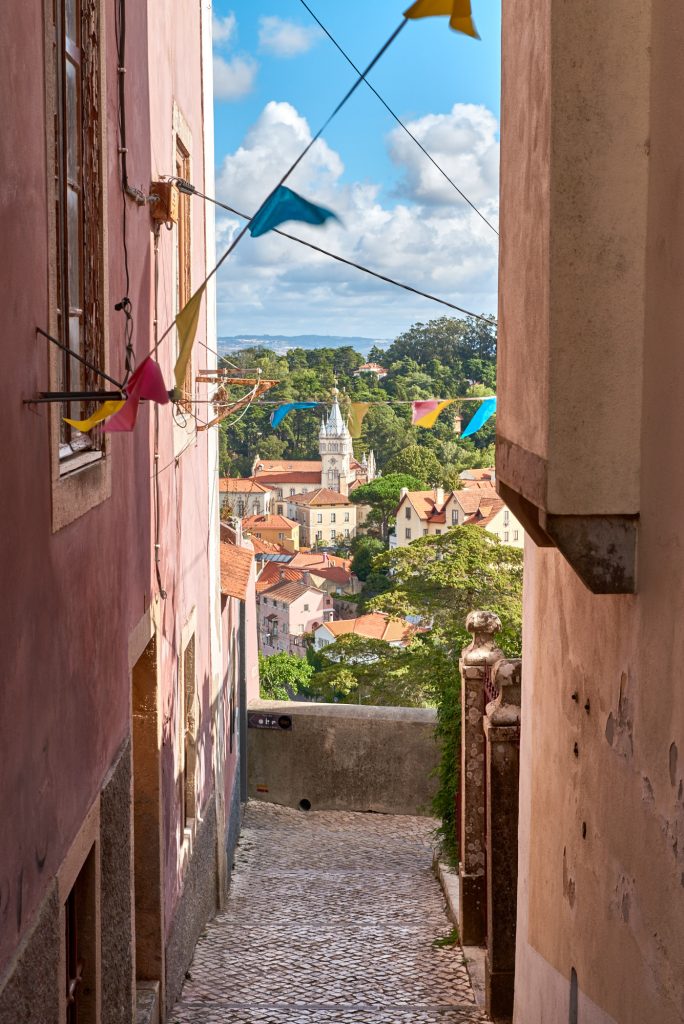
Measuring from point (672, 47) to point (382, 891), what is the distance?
968cm

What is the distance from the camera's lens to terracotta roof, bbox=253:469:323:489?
82812 millimetres

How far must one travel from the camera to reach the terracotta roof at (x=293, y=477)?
8281cm

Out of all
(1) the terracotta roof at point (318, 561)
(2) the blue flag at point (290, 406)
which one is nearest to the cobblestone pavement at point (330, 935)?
(2) the blue flag at point (290, 406)

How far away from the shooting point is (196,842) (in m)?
9.42

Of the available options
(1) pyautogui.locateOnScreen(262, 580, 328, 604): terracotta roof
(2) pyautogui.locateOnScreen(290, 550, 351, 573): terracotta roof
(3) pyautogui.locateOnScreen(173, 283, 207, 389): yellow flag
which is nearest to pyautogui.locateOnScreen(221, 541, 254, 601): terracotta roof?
(3) pyautogui.locateOnScreen(173, 283, 207, 389): yellow flag

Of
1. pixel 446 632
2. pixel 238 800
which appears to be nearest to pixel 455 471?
pixel 446 632

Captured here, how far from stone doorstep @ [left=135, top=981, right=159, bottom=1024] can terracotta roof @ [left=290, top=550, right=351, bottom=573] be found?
6125cm

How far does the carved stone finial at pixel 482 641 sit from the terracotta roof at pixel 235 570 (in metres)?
4.68

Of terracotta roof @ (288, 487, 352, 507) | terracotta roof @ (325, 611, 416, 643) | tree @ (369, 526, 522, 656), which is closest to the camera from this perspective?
tree @ (369, 526, 522, 656)

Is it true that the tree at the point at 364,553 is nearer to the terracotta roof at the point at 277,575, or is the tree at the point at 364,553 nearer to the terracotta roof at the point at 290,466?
the terracotta roof at the point at 277,575

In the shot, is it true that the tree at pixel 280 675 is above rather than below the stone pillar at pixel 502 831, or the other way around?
below

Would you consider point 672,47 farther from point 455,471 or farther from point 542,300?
point 455,471

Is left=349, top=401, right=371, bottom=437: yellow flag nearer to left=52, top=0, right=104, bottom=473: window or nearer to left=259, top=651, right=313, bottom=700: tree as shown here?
left=52, top=0, right=104, bottom=473: window

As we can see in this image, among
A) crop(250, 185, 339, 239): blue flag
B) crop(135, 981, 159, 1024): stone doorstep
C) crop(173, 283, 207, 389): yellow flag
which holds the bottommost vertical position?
crop(135, 981, 159, 1024): stone doorstep
